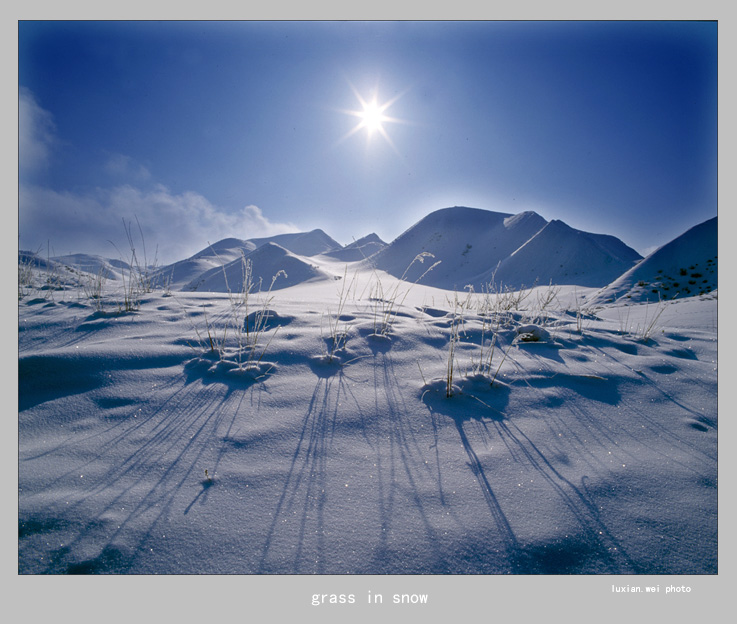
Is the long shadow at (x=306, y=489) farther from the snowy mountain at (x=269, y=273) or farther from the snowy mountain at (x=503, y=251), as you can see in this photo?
the snowy mountain at (x=269, y=273)

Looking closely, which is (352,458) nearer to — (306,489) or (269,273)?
(306,489)

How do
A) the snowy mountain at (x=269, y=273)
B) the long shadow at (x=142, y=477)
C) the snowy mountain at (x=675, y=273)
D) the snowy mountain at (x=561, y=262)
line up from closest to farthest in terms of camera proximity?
the long shadow at (x=142, y=477) < the snowy mountain at (x=675, y=273) < the snowy mountain at (x=561, y=262) < the snowy mountain at (x=269, y=273)

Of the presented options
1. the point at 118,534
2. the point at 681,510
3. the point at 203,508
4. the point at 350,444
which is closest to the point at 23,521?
the point at 118,534

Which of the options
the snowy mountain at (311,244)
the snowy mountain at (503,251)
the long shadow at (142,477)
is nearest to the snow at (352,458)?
the long shadow at (142,477)

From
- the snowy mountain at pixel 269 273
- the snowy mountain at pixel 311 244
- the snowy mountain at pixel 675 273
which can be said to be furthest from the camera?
the snowy mountain at pixel 311 244

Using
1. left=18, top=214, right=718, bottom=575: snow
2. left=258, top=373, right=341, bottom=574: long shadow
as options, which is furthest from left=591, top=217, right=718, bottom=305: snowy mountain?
left=258, top=373, right=341, bottom=574: long shadow

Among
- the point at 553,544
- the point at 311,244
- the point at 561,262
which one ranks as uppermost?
the point at 311,244

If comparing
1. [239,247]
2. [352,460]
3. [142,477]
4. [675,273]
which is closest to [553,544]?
[352,460]
